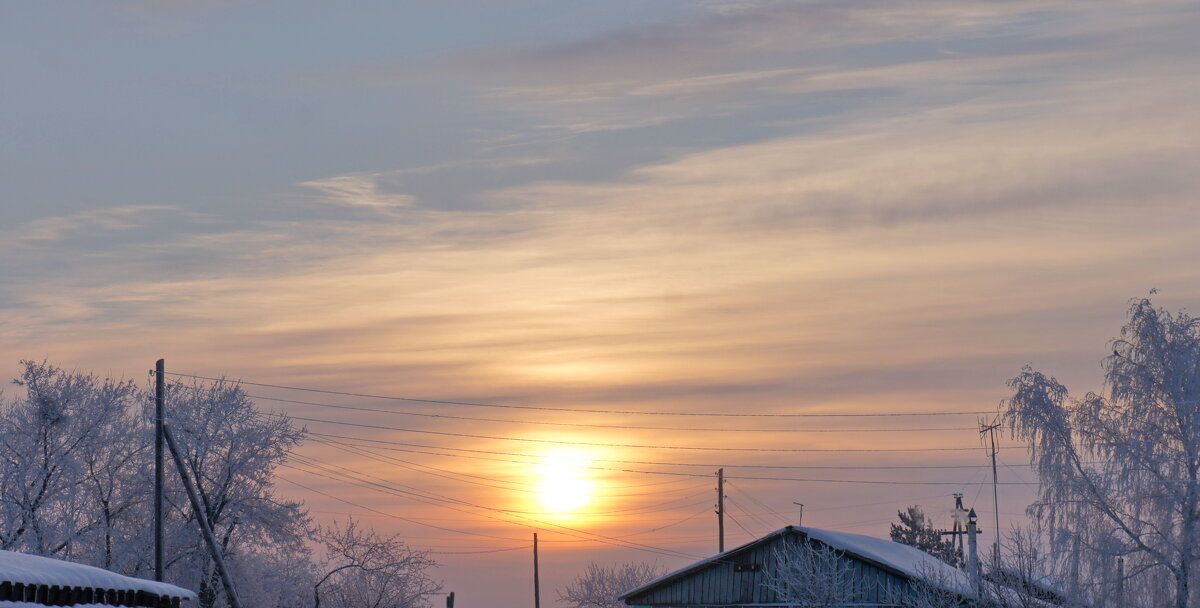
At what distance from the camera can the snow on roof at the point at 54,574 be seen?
18.0 m

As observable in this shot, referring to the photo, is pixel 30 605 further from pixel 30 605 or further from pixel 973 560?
pixel 973 560

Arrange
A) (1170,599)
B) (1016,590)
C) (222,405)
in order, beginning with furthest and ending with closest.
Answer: (222,405) < (1170,599) < (1016,590)

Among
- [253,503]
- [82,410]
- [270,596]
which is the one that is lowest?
[270,596]

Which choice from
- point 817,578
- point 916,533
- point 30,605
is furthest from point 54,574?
point 916,533

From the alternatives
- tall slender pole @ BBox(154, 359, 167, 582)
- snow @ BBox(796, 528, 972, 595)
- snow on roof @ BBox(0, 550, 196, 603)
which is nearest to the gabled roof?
snow @ BBox(796, 528, 972, 595)

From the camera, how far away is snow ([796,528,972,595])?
3894 cm

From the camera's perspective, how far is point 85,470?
168 ft

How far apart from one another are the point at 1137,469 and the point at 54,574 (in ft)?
104

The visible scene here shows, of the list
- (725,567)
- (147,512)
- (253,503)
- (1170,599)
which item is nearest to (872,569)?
(725,567)

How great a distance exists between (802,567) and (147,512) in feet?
86.9

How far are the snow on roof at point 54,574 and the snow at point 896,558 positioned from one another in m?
23.9

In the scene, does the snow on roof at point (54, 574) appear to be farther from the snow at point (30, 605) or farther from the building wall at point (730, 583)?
the building wall at point (730, 583)

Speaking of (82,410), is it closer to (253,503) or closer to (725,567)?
(253,503)

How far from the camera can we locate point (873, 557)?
1709 inches
